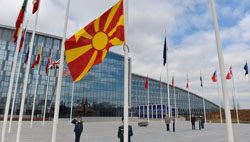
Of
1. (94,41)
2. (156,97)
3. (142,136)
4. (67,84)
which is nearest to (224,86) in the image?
(94,41)

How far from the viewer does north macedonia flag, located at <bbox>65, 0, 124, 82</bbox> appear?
5.02 meters

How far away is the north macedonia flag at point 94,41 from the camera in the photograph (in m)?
5.02

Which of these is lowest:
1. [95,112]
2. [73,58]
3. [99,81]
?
[95,112]

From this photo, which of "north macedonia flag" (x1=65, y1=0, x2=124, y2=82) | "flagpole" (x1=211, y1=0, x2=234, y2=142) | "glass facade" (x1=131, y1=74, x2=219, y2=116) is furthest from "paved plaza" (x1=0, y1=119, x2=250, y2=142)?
"glass facade" (x1=131, y1=74, x2=219, y2=116)

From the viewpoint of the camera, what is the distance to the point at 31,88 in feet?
160

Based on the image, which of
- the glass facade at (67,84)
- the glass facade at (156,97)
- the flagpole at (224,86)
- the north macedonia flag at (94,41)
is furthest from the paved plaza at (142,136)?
the glass facade at (156,97)

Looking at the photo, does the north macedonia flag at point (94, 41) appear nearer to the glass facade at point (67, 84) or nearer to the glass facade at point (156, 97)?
the glass facade at point (67, 84)

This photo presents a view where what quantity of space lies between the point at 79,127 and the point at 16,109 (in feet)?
155

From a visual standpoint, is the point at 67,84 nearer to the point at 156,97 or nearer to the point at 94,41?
the point at 156,97

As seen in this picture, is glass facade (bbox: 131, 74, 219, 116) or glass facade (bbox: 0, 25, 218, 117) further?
glass facade (bbox: 131, 74, 219, 116)

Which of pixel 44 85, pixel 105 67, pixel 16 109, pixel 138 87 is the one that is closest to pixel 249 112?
pixel 138 87

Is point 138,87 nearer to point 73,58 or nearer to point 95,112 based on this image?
point 95,112

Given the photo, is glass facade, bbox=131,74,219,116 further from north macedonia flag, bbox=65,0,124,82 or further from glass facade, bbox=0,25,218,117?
north macedonia flag, bbox=65,0,124,82

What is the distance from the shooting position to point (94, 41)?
5250mm
